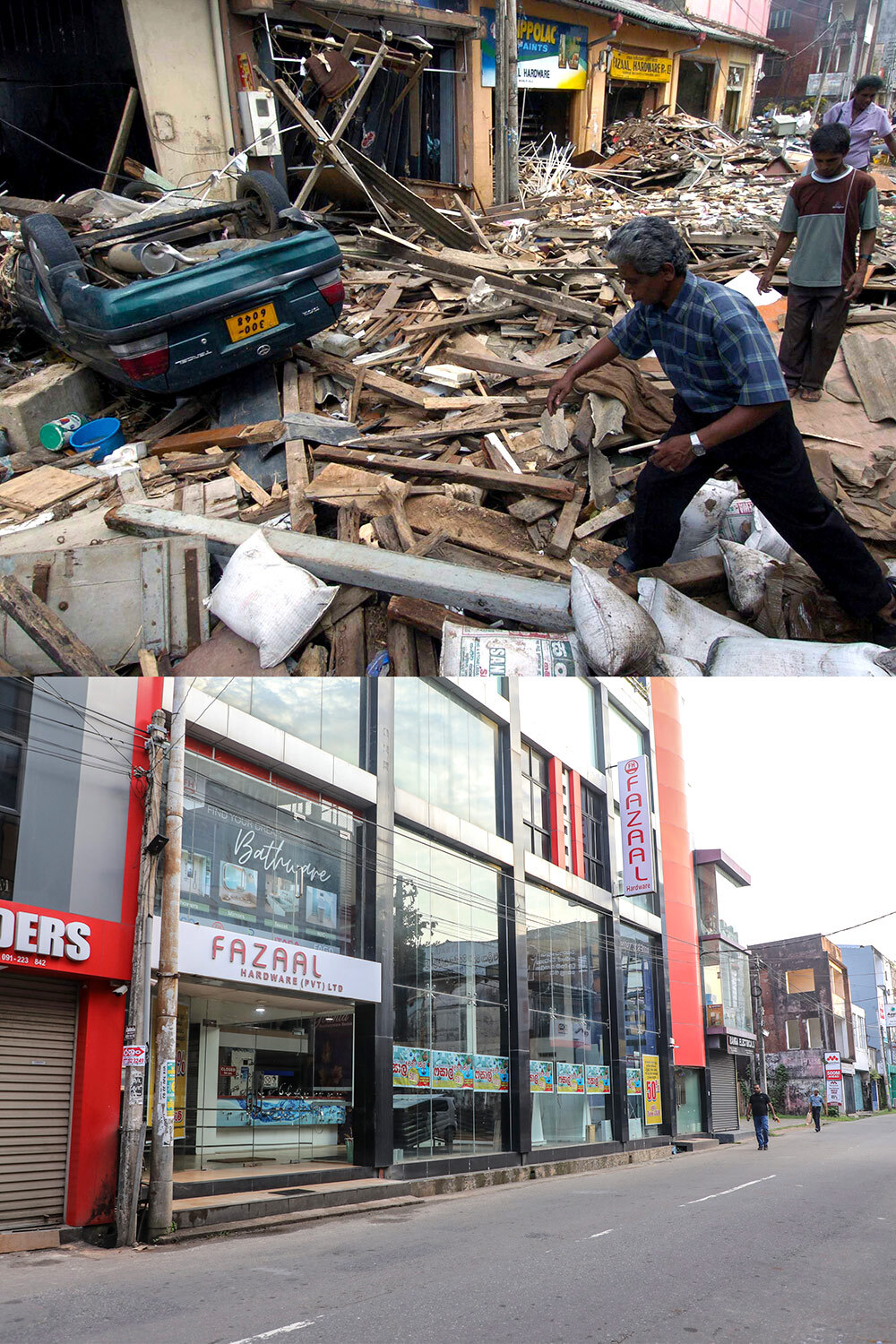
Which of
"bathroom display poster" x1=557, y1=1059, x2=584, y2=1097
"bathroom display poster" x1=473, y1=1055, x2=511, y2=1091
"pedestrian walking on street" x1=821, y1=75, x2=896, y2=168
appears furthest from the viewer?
"bathroom display poster" x1=557, y1=1059, x2=584, y2=1097

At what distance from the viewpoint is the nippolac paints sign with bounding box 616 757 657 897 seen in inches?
812

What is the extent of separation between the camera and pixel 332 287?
7723 millimetres

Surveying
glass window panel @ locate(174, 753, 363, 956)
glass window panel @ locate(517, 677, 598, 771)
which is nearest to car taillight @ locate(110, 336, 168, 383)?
glass window panel @ locate(174, 753, 363, 956)

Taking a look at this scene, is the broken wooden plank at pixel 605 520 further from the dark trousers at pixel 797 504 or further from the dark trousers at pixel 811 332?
the dark trousers at pixel 811 332

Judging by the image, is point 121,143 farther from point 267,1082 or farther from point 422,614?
point 267,1082

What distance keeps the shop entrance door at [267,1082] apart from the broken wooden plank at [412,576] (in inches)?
306

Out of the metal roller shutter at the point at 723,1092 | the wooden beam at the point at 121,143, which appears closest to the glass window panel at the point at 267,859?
the wooden beam at the point at 121,143

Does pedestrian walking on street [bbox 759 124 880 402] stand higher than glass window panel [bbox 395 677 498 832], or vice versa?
pedestrian walking on street [bbox 759 124 880 402]

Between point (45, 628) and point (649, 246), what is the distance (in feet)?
11.5

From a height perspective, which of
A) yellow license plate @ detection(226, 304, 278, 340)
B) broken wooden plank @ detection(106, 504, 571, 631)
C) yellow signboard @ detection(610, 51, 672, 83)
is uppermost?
yellow signboard @ detection(610, 51, 672, 83)

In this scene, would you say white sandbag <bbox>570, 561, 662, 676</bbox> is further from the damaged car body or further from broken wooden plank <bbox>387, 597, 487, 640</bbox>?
the damaged car body

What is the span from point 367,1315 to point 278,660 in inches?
155

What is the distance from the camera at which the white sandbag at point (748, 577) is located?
509cm

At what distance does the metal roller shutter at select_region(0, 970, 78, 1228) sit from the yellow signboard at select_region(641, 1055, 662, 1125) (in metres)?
15.9
